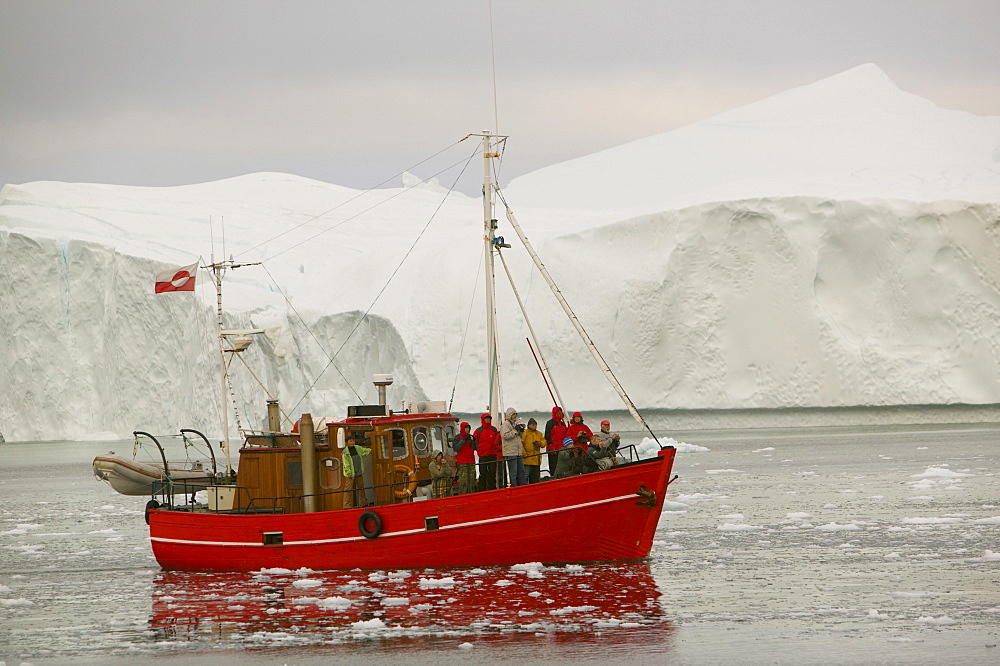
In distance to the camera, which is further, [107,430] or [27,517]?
[107,430]

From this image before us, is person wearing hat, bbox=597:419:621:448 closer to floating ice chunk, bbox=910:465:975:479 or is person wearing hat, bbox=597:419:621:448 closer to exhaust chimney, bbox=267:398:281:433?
exhaust chimney, bbox=267:398:281:433

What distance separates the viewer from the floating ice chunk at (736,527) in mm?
20117

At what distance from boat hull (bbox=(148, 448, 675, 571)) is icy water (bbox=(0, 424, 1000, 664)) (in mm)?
217

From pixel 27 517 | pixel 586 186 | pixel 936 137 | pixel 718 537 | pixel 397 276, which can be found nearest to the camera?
pixel 718 537

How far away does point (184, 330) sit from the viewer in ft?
148

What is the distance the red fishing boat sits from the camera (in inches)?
611

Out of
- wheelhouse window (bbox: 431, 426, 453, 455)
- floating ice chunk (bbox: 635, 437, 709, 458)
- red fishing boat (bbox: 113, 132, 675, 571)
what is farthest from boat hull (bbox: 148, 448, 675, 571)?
floating ice chunk (bbox: 635, 437, 709, 458)

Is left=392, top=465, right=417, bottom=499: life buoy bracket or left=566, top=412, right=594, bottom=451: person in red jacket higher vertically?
left=566, top=412, right=594, bottom=451: person in red jacket

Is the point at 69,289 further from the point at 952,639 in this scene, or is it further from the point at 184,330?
the point at 952,639

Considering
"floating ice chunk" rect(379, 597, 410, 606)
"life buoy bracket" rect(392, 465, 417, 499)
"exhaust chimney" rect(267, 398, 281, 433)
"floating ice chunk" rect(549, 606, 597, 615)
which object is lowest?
"floating ice chunk" rect(549, 606, 597, 615)

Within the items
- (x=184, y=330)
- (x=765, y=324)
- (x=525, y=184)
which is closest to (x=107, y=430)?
(x=184, y=330)

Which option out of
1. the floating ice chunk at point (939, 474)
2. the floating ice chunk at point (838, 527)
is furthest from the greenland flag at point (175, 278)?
the floating ice chunk at point (939, 474)

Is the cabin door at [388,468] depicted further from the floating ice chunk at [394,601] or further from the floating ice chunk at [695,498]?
the floating ice chunk at [695,498]

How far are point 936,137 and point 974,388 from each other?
2054 centimetres
